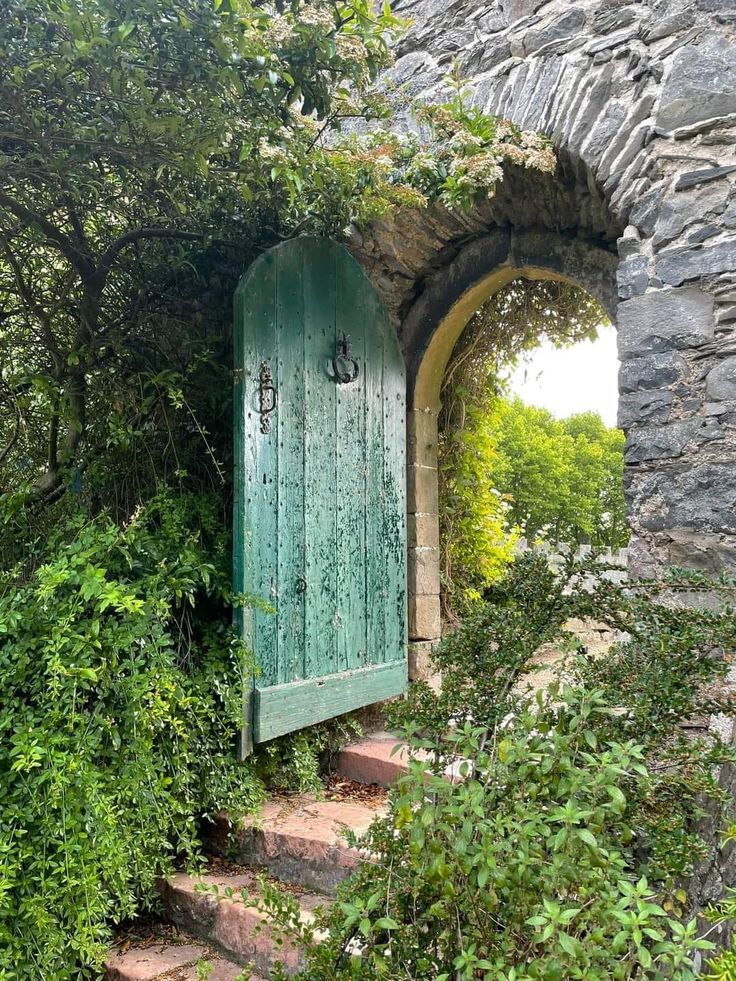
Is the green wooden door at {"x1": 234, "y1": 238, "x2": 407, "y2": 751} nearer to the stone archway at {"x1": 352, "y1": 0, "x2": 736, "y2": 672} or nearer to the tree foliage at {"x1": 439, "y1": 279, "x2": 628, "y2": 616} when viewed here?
the tree foliage at {"x1": 439, "y1": 279, "x2": 628, "y2": 616}

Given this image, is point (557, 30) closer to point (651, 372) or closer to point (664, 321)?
point (664, 321)

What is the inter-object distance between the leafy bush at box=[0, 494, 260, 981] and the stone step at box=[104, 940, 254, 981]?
0.11 meters

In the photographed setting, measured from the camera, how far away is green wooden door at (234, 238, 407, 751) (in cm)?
261

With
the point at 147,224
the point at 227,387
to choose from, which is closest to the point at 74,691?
the point at 227,387

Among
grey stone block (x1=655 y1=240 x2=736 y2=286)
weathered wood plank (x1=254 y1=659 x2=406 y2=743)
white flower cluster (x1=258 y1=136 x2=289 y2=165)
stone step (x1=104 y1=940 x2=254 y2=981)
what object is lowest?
stone step (x1=104 y1=940 x2=254 y2=981)

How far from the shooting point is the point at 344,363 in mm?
3076

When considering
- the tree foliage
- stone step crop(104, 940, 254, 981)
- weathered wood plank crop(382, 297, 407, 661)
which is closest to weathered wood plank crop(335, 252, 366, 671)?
weathered wood plank crop(382, 297, 407, 661)

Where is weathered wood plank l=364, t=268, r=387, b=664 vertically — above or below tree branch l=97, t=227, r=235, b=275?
below

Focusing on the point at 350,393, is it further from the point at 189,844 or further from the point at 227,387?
the point at 189,844

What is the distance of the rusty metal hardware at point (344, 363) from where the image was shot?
3.05 meters

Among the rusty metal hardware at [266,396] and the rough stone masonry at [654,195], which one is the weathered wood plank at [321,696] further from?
the rough stone masonry at [654,195]

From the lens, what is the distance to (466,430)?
4035 millimetres

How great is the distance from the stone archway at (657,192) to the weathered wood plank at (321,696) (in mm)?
1267

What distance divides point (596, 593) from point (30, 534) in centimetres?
213
